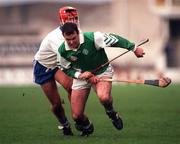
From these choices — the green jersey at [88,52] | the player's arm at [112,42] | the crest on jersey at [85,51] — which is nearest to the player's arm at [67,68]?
the green jersey at [88,52]

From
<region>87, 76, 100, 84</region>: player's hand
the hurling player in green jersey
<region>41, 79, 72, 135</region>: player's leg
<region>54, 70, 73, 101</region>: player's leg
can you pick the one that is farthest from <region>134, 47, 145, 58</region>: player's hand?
<region>41, 79, 72, 135</region>: player's leg

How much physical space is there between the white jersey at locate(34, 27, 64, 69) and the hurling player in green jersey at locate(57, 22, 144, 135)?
0.41 m

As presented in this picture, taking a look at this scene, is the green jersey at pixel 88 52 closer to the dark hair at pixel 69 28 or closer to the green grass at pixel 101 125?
the dark hair at pixel 69 28

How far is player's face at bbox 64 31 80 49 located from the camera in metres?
15.7

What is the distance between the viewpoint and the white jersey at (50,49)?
1667 centimetres

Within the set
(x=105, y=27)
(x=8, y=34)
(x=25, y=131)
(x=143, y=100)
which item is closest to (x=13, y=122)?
(x=25, y=131)

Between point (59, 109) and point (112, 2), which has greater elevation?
point (59, 109)

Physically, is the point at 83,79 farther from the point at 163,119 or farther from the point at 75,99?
the point at 163,119

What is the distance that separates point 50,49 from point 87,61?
1.05 metres

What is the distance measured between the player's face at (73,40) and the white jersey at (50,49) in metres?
0.79

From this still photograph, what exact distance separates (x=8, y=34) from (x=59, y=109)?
5471cm

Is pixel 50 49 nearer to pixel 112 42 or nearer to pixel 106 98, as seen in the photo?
pixel 112 42

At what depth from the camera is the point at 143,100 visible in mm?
31312

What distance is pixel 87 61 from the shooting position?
16109mm
